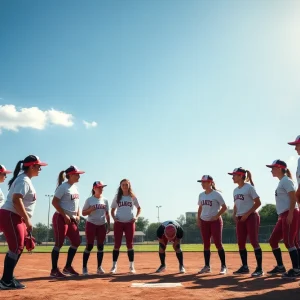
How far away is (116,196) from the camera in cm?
881

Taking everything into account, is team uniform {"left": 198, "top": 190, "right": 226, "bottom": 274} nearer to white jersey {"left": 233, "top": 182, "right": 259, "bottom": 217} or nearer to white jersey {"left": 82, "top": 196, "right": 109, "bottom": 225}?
white jersey {"left": 233, "top": 182, "right": 259, "bottom": 217}

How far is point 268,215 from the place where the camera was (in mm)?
79000

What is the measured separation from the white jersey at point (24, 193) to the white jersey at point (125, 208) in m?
2.80

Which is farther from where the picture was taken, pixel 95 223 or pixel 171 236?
pixel 95 223

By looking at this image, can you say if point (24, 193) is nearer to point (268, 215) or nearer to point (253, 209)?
point (253, 209)

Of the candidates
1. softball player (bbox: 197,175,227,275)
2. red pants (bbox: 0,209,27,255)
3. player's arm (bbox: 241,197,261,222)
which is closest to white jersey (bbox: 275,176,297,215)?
player's arm (bbox: 241,197,261,222)

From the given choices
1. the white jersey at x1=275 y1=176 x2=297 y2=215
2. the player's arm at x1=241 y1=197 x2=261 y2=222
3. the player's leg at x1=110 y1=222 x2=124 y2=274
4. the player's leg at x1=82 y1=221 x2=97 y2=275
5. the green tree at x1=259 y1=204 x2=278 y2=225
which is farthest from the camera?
the green tree at x1=259 y1=204 x2=278 y2=225

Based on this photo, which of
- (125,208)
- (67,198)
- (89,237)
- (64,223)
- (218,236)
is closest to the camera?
(64,223)

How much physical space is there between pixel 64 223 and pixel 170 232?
239cm

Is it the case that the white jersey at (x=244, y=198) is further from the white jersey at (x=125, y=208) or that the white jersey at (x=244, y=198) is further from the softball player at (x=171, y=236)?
the white jersey at (x=125, y=208)

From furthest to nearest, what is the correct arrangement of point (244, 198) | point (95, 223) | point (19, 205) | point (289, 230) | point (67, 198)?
point (95, 223)
point (244, 198)
point (67, 198)
point (289, 230)
point (19, 205)

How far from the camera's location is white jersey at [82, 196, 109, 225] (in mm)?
8398

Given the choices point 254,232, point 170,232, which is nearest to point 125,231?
point 170,232

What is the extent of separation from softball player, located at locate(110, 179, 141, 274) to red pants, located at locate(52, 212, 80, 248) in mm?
1107
